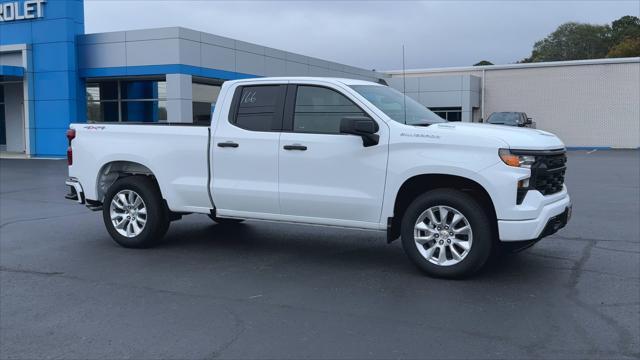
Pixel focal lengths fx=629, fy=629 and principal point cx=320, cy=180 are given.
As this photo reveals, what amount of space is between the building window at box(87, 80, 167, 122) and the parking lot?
20.0m

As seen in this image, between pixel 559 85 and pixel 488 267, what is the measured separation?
4016 cm

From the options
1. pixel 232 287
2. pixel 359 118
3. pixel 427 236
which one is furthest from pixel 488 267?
pixel 232 287

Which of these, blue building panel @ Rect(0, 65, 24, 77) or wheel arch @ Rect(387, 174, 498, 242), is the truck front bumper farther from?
blue building panel @ Rect(0, 65, 24, 77)

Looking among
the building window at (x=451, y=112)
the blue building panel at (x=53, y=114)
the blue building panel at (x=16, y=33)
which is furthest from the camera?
the building window at (x=451, y=112)

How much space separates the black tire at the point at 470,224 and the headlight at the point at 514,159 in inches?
21.1

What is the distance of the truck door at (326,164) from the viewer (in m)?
6.54

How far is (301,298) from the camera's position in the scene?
18.9 ft

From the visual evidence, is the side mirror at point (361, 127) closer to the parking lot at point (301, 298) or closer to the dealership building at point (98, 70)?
the parking lot at point (301, 298)

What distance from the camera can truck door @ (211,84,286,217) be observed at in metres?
7.05

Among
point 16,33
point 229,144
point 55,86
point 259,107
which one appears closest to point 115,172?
point 229,144

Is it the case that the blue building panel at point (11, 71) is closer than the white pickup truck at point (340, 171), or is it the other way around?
the white pickup truck at point (340, 171)

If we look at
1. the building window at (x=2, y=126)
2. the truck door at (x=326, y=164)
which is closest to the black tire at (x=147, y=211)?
the truck door at (x=326, y=164)

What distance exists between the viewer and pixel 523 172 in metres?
5.93

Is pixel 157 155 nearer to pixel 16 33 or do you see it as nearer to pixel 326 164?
pixel 326 164
